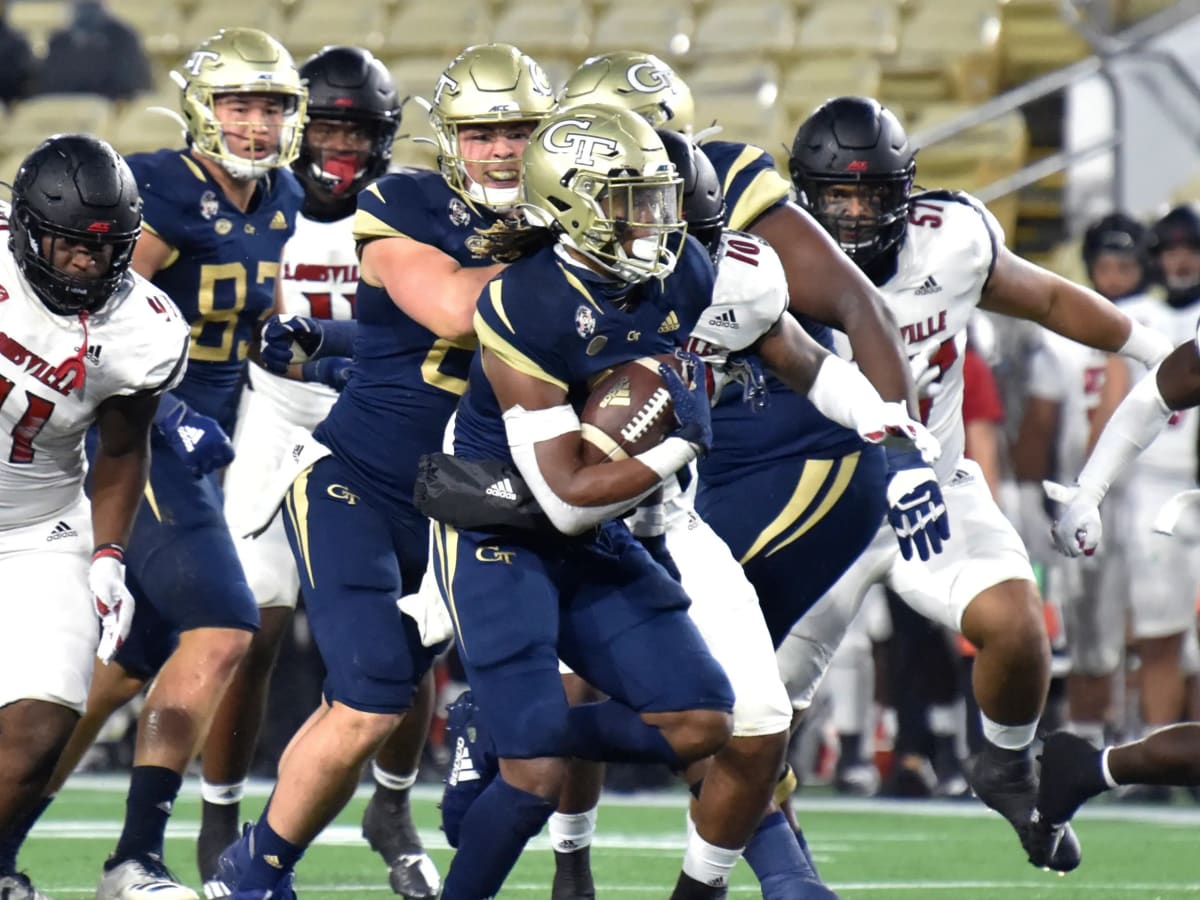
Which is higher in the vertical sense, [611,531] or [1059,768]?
[611,531]

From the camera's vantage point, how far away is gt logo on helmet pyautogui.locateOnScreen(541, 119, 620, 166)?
155 inches

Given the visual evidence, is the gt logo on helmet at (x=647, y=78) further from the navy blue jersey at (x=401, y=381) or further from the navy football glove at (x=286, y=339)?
the navy football glove at (x=286, y=339)

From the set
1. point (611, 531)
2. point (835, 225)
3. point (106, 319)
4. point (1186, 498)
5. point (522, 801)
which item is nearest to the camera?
point (522, 801)

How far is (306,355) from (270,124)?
0.70 m

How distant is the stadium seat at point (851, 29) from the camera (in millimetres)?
10961

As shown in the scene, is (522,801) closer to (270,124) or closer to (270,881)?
(270,881)

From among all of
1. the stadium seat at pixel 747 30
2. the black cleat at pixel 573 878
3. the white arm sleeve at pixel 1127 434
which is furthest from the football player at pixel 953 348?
the stadium seat at pixel 747 30

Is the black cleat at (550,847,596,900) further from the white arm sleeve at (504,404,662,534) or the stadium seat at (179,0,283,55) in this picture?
the stadium seat at (179,0,283,55)

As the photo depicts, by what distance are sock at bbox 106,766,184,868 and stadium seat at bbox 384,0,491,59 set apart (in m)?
7.25

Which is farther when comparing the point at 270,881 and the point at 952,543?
the point at 952,543

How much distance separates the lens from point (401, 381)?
14.7ft

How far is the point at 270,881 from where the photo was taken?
4293 millimetres

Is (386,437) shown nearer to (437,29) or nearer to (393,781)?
(393,781)

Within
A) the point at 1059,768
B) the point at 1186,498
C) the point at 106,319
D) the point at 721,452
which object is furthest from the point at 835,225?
the point at 106,319
